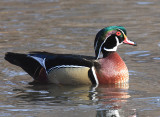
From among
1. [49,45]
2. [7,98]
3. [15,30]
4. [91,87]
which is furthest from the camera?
[15,30]

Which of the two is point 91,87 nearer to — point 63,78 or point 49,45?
point 63,78

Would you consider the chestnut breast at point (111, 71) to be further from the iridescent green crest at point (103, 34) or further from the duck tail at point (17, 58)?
the duck tail at point (17, 58)

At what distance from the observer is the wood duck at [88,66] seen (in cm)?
828

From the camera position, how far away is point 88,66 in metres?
8.27

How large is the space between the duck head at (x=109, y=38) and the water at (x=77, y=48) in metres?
0.68

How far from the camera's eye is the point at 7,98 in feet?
25.0

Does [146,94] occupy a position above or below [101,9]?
below

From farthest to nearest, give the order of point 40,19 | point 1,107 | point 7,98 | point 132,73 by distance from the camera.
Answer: point 40,19 < point 132,73 < point 7,98 < point 1,107

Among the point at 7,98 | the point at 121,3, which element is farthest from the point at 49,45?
the point at 121,3

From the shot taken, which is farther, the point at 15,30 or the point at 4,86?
the point at 15,30

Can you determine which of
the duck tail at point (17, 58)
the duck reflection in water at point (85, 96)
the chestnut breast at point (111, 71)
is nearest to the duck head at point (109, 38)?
the chestnut breast at point (111, 71)

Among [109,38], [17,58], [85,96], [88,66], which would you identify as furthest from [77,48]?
[85,96]

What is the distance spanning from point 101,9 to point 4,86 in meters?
6.77

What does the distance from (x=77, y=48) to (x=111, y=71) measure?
241cm
